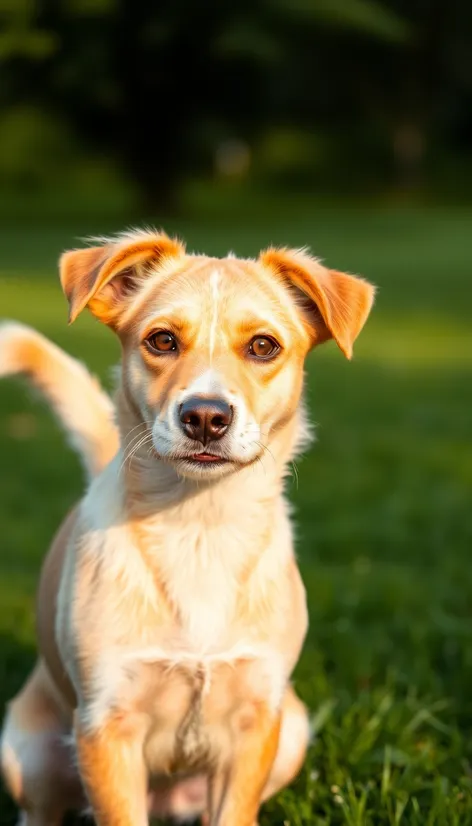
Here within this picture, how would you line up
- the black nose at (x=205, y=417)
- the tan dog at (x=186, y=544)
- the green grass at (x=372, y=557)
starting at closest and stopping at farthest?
the black nose at (x=205, y=417), the tan dog at (x=186, y=544), the green grass at (x=372, y=557)

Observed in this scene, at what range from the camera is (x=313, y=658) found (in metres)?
4.60

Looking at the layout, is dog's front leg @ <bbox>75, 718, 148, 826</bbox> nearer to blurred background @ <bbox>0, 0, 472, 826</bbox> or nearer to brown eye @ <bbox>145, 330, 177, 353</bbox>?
blurred background @ <bbox>0, 0, 472, 826</bbox>

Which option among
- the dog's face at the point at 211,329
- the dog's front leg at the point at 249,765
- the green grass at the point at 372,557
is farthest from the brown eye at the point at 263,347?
the green grass at the point at 372,557

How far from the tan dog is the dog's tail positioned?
0.36m

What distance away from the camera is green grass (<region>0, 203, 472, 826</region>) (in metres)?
3.83

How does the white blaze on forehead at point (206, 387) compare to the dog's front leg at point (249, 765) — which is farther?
the dog's front leg at point (249, 765)

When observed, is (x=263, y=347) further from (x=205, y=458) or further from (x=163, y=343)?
(x=205, y=458)

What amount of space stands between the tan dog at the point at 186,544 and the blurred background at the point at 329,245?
54cm

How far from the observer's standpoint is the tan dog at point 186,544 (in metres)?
3.07

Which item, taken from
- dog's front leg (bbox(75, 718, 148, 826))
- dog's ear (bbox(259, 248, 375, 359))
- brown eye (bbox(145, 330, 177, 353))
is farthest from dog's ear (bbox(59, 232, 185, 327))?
dog's front leg (bbox(75, 718, 148, 826))

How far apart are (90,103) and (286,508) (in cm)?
3687

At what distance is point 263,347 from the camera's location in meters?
3.16

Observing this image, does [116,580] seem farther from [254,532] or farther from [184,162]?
[184,162]

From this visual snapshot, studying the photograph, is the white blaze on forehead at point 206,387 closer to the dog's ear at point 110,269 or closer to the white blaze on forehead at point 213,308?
the white blaze on forehead at point 213,308
